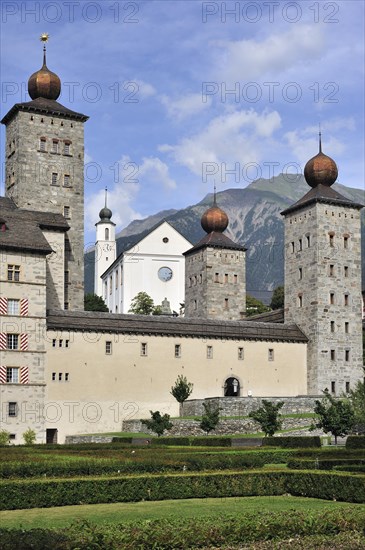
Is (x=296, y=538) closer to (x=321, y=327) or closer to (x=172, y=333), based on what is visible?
(x=172, y=333)

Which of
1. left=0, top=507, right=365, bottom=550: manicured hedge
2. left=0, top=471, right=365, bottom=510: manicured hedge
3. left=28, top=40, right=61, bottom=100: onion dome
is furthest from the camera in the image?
left=28, top=40, right=61, bottom=100: onion dome

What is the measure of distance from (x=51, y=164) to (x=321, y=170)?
20106mm

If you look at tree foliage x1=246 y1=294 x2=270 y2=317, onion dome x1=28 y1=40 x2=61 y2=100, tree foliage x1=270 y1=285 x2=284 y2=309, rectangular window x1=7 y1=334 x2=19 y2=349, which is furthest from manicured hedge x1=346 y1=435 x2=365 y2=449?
tree foliage x1=246 y1=294 x2=270 y2=317

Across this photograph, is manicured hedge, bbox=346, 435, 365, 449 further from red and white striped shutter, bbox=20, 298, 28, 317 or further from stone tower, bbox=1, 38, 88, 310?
stone tower, bbox=1, 38, 88, 310

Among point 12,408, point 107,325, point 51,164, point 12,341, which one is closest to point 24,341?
point 12,341

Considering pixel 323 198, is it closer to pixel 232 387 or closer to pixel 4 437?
pixel 232 387

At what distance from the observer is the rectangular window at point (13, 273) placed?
48.8 m

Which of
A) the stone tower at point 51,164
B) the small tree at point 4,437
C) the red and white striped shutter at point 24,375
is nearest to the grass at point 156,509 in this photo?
the small tree at point 4,437

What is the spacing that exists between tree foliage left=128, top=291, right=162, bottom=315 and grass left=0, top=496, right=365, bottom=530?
75456 mm

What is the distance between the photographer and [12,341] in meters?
48.5

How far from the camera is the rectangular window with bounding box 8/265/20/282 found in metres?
48.8

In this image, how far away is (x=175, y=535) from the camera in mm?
13383

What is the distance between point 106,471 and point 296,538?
408 inches

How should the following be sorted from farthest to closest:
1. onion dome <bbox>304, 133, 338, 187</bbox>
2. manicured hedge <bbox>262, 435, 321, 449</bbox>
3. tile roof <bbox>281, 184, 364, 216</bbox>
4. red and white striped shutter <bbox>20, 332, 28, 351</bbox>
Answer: onion dome <bbox>304, 133, 338, 187</bbox> < tile roof <bbox>281, 184, 364, 216</bbox> < red and white striped shutter <bbox>20, 332, 28, 351</bbox> < manicured hedge <bbox>262, 435, 321, 449</bbox>
